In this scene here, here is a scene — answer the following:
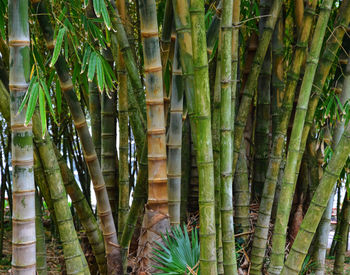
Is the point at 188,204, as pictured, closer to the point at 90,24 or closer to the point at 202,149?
the point at 202,149

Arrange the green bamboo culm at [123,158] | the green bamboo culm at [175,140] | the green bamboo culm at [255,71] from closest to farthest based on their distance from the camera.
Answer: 1. the green bamboo culm at [175,140]
2. the green bamboo culm at [255,71]
3. the green bamboo culm at [123,158]

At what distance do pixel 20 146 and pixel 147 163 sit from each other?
0.68 meters

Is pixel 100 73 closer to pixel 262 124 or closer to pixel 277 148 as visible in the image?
pixel 277 148

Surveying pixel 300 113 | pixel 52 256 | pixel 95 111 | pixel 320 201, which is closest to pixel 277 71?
pixel 300 113

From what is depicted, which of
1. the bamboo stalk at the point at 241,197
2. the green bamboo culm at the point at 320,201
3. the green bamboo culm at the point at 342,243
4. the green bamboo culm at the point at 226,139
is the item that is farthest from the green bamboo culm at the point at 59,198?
the green bamboo culm at the point at 342,243

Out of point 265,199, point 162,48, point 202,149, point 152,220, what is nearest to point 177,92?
point 162,48

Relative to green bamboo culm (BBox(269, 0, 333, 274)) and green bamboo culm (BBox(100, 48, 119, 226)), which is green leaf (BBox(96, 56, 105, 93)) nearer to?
green bamboo culm (BBox(100, 48, 119, 226))

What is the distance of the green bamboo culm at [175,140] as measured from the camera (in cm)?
188

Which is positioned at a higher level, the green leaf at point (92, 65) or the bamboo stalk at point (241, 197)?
the green leaf at point (92, 65)

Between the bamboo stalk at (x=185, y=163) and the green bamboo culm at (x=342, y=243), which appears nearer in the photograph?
the bamboo stalk at (x=185, y=163)

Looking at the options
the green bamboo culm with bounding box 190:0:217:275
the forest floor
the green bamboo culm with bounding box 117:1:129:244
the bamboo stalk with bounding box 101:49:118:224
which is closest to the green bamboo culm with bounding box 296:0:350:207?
the green bamboo culm with bounding box 190:0:217:275

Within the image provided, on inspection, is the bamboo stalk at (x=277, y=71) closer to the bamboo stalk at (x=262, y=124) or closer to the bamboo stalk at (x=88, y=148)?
the bamboo stalk at (x=262, y=124)

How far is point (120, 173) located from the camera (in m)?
2.31

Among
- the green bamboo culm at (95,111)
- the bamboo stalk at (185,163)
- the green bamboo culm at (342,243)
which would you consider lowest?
the green bamboo culm at (342,243)
